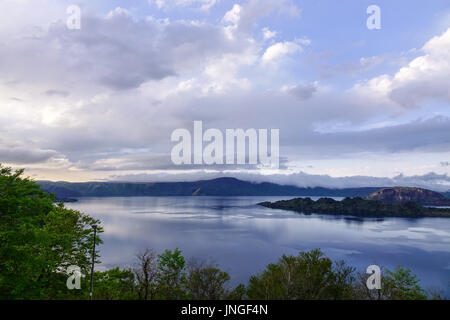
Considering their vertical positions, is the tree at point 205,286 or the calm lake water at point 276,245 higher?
the tree at point 205,286

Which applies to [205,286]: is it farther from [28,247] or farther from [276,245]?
[276,245]

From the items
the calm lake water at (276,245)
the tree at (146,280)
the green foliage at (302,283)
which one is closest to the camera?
the tree at (146,280)

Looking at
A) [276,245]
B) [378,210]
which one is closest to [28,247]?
[276,245]

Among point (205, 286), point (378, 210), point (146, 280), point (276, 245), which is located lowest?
point (276, 245)

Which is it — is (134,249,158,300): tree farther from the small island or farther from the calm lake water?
the small island

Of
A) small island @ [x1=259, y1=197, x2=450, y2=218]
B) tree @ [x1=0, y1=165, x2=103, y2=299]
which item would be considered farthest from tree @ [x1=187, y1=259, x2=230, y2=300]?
small island @ [x1=259, y1=197, x2=450, y2=218]

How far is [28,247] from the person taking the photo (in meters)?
17.0

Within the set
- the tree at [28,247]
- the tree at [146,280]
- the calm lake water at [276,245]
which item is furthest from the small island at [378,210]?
the tree at [28,247]

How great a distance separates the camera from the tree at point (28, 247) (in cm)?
1588

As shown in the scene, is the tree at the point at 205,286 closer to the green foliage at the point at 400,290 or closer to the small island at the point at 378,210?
the green foliage at the point at 400,290
